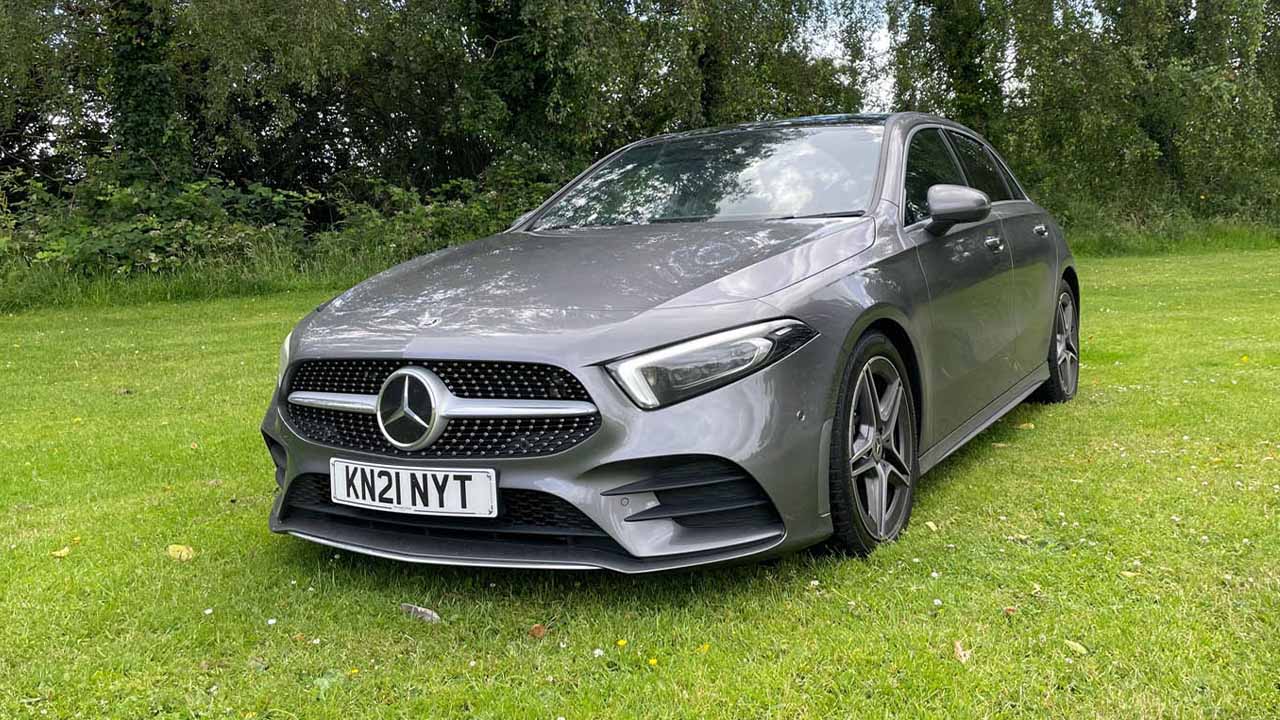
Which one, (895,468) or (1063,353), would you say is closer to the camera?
(895,468)

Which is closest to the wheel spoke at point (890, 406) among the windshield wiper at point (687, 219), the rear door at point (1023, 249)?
the windshield wiper at point (687, 219)

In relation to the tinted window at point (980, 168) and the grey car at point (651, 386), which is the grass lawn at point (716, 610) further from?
the tinted window at point (980, 168)

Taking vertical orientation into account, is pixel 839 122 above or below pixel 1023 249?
above

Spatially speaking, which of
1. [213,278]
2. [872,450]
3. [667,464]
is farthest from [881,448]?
[213,278]

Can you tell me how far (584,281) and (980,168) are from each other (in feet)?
8.74

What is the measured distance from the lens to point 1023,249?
15.0 ft

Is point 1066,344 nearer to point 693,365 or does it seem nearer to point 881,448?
point 881,448

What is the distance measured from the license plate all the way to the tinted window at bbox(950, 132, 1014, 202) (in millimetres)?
2900

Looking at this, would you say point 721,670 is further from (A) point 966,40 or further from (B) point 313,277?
(A) point 966,40

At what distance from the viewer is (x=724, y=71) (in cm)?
1659

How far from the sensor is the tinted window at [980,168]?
4.67m

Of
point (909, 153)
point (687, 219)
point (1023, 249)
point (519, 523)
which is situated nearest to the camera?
point (519, 523)

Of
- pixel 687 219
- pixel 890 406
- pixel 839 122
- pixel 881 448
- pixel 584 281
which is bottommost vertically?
pixel 881 448

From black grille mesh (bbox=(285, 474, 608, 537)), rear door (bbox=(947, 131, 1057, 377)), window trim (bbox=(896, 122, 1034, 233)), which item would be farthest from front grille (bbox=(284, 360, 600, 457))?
rear door (bbox=(947, 131, 1057, 377))
